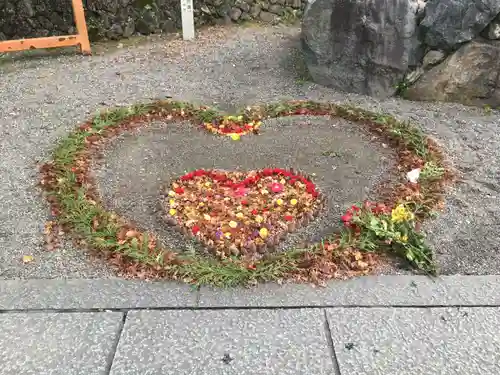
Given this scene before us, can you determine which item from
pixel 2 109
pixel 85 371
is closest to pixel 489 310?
pixel 85 371

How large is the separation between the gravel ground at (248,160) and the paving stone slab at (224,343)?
59 cm

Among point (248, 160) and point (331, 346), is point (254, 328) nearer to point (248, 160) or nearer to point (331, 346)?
point (331, 346)

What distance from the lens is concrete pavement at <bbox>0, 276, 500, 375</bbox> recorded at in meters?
2.19

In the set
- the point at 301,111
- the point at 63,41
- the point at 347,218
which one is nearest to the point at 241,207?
the point at 347,218

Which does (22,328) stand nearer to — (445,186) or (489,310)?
(489,310)

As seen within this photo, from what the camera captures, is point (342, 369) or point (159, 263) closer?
point (342, 369)

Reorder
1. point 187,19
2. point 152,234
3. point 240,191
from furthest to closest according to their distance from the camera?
point 187,19
point 240,191
point 152,234

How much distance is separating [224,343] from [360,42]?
10.7 ft

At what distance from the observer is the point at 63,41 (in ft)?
18.5

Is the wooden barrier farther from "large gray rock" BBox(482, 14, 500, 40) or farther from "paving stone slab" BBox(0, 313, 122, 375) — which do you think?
"large gray rock" BBox(482, 14, 500, 40)

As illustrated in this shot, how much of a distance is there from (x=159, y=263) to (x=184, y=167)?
108 centimetres

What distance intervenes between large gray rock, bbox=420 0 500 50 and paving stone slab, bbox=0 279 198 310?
3.25m

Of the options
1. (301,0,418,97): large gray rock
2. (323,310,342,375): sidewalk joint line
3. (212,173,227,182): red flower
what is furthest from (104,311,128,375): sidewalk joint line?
(301,0,418,97): large gray rock

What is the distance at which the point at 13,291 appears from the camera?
259 centimetres
